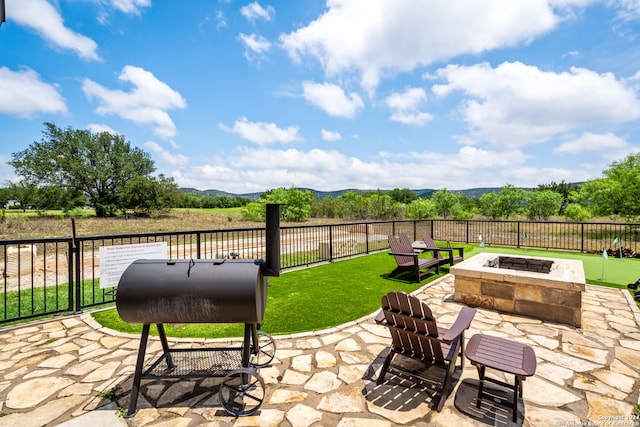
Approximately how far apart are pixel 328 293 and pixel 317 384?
274 cm

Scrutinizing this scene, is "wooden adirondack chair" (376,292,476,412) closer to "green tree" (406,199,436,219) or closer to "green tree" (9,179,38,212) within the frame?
"green tree" (406,199,436,219)

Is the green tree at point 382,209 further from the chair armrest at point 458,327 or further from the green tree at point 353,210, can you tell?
the chair armrest at point 458,327

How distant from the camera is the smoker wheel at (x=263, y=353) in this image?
9.34 ft

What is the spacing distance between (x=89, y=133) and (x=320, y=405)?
124 feet

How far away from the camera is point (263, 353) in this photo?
315 centimetres

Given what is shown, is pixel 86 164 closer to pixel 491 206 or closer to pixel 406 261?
pixel 406 261

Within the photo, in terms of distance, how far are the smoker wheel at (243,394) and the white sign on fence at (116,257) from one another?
2.66 metres

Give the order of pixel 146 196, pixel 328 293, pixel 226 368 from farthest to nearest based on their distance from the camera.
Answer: pixel 146 196
pixel 328 293
pixel 226 368

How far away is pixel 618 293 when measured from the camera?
5293 mm

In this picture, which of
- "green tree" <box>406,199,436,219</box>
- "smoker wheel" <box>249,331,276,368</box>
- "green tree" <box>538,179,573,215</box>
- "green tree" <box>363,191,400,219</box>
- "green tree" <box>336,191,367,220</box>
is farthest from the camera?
"green tree" <box>538,179,573,215</box>

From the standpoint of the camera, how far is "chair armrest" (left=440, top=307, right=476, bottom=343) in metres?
2.36

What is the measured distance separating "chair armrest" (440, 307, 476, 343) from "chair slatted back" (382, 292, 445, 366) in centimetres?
9

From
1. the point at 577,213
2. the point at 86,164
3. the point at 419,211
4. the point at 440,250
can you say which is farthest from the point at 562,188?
the point at 86,164

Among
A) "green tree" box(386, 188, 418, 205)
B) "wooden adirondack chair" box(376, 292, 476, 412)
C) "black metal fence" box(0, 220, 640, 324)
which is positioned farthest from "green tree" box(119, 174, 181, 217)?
"green tree" box(386, 188, 418, 205)
